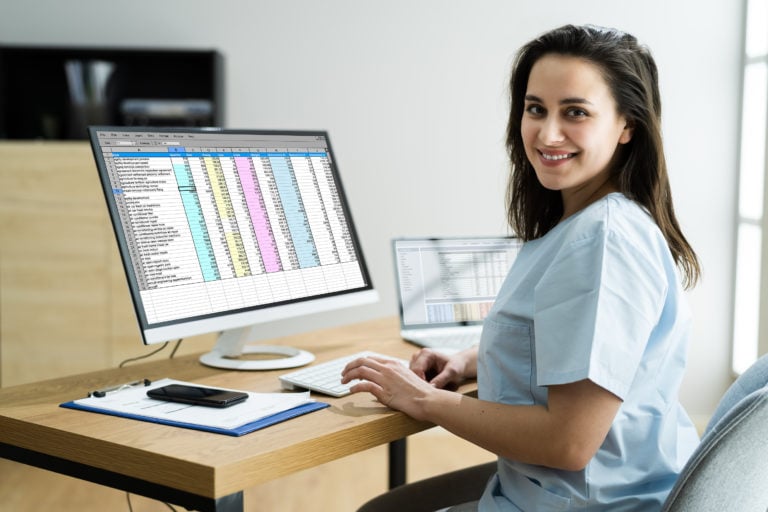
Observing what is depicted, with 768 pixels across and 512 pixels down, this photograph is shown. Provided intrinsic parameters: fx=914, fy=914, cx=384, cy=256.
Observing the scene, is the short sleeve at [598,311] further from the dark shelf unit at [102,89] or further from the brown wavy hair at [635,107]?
the dark shelf unit at [102,89]

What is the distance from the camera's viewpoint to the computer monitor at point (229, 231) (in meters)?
1.62

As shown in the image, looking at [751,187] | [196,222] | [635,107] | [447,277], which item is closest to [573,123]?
[635,107]

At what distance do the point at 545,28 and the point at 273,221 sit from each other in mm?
2466

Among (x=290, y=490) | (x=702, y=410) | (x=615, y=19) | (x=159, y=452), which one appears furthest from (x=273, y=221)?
(x=702, y=410)

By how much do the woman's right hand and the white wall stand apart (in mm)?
2310

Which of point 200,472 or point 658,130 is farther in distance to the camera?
point 658,130

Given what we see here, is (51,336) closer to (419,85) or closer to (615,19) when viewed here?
(419,85)

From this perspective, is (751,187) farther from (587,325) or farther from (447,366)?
(587,325)

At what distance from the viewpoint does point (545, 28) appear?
3967mm

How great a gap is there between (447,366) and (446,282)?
0.51 m

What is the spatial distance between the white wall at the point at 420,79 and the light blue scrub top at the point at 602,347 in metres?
2.61

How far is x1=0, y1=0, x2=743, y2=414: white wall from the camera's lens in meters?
3.95

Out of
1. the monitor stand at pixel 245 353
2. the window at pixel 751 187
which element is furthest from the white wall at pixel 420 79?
the monitor stand at pixel 245 353

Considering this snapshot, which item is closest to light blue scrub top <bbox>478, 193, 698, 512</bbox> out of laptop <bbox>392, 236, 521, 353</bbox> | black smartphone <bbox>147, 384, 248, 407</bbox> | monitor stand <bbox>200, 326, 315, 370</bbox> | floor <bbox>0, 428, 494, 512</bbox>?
black smartphone <bbox>147, 384, 248, 407</bbox>
